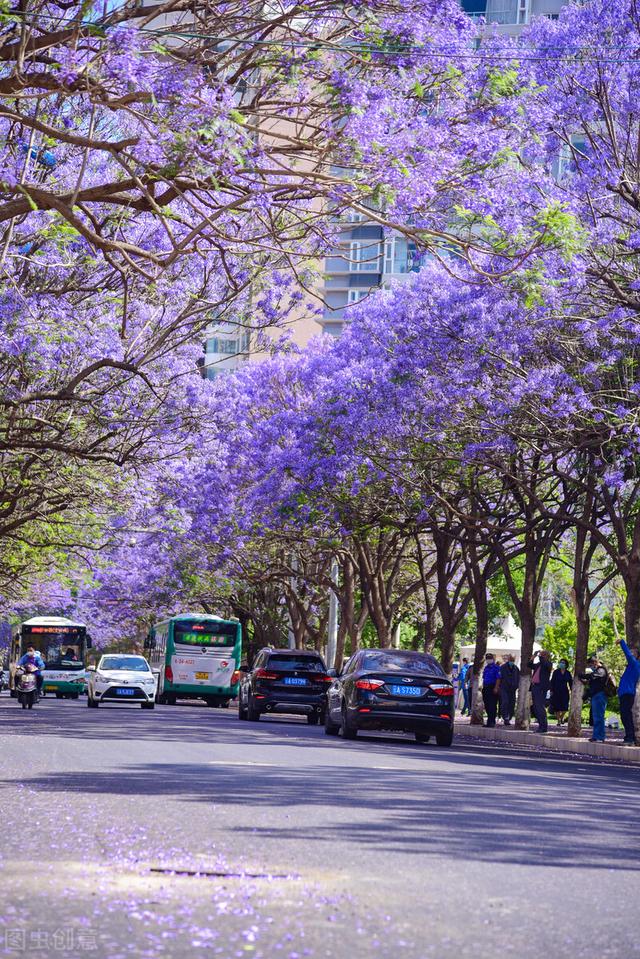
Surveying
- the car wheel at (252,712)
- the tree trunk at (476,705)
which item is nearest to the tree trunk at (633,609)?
the car wheel at (252,712)

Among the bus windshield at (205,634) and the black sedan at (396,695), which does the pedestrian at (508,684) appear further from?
the bus windshield at (205,634)

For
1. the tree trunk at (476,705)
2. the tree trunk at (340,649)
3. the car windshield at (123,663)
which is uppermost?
the tree trunk at (340,649)

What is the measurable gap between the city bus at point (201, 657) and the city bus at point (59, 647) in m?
13.4

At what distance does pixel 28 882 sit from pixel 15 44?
8613 millimetres

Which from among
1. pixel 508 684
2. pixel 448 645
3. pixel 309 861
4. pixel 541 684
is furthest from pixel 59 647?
pixel 309 861

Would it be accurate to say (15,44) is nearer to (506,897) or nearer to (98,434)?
(506,897)

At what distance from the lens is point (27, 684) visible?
37.2 m

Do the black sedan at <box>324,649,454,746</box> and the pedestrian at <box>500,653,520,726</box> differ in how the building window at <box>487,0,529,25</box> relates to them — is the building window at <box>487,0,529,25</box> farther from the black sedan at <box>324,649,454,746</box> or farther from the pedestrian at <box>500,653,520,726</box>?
the black sedan at <box>324,649,454,746</box>

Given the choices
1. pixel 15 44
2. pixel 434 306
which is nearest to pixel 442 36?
pixel 15 44

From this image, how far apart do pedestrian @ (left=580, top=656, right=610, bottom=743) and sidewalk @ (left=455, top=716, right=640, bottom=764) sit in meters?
0.28

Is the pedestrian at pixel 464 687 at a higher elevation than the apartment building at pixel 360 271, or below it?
below

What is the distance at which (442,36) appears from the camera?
14.3 meters

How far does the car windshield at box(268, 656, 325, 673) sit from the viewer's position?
31.9 metres

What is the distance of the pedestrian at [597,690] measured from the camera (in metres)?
27.3
